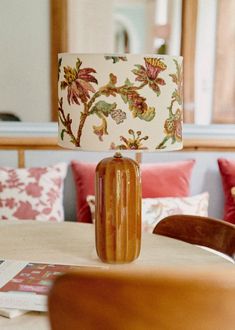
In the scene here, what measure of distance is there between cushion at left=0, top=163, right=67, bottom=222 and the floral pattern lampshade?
1.05 meters

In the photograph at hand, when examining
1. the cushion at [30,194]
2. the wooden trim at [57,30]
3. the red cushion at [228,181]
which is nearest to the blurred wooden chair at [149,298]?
the cushion at [30,194]

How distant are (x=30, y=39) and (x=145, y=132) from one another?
5.09ft

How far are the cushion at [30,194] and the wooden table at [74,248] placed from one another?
20.3 inches

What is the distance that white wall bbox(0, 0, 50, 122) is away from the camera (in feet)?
8.68

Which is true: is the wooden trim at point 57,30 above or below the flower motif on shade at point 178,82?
above

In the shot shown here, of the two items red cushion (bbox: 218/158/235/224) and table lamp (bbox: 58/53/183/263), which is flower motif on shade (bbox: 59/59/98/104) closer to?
table lamp (bbox: 58/53/183/263)

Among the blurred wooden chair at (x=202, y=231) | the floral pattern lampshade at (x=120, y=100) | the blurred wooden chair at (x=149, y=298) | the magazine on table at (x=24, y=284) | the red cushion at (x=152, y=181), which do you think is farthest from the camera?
the red cushion at (x=152, y=181)

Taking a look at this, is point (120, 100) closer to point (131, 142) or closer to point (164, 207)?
point (131, 142)

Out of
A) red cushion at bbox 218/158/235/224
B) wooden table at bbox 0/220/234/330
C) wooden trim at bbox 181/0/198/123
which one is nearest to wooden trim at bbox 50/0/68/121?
wooden trim at bbox 181/0/198/123

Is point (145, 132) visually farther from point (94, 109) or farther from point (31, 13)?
point (31, 13)

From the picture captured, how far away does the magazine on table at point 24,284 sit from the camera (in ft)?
3.65

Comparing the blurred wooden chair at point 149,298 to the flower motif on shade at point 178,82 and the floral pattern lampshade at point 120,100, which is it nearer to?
the floral pattern lampshade at point 120,100

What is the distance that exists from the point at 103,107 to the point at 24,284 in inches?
18.0

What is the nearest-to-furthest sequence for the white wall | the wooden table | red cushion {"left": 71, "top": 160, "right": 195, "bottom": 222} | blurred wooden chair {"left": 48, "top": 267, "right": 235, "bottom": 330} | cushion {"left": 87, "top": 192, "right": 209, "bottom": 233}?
blurred wooden chair {"left": 48, "top": 267, "right": 235, "bottom": 330} < the wooden table < cushion {"left": 87, "top": 192, "right": 209, "bottom": 233} < red cushion {"left": 71, "top": 160, "right": 195, "bottom": 222} < the white wall
